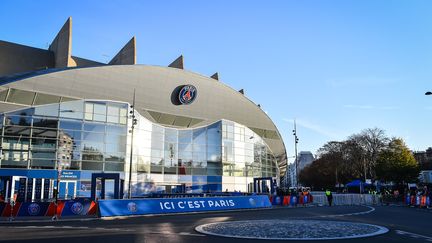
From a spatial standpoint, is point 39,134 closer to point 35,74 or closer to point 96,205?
point 35,74

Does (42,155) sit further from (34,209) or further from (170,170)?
(34,209)

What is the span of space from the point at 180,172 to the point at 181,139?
452 centimetres

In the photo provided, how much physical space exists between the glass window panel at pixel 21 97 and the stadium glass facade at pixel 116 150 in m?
0.93

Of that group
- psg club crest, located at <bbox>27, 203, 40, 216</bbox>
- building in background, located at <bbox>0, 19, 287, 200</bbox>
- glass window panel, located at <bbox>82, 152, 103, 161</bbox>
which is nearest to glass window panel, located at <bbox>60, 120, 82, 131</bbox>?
building in background, located at <bbox>0, 19, 287, 200</bbox>

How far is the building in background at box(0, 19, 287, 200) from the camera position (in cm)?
3762

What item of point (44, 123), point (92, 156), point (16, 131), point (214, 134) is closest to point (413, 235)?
point (92, 156)

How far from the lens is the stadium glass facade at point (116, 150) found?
37.5 m

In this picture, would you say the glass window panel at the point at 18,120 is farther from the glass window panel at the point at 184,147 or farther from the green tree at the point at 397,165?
the green tree at the point at 397,165

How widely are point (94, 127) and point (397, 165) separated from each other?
186 ft

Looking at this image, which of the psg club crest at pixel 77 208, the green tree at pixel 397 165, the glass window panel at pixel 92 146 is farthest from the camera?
the green tree at pixel 397 165

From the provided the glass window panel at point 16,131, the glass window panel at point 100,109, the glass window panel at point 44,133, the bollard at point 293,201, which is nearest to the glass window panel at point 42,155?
the glass window panel at point 44,133

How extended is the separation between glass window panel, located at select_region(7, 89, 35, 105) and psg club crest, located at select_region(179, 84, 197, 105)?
19158mm

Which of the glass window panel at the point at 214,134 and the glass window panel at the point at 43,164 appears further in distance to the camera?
the glass window panel at the point at 214,134

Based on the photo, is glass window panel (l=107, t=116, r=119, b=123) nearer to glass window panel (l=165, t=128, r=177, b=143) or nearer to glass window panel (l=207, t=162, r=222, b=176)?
glass window panel (l=165, t=128, r=177, b=143)
